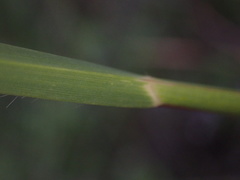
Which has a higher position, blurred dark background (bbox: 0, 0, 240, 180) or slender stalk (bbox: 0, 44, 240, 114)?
slender stalk (bbox: 0, 44, 240, 114)

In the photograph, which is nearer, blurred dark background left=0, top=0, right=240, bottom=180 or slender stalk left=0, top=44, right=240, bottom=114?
slender stalk left=0, top=44, right=240, bottom=114

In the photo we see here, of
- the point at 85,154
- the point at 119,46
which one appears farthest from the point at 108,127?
the point at 119,46

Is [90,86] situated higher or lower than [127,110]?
higher

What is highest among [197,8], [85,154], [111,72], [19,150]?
[111,72]

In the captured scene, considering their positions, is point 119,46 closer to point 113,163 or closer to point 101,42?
point 101,42

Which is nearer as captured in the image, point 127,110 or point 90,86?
point 90,86
